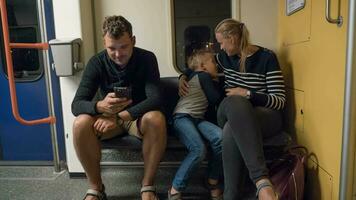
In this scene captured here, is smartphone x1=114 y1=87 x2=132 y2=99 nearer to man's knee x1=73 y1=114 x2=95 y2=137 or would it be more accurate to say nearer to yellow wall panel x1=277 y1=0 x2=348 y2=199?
man's knee x1=73 y1=114 x2=95 y2=137

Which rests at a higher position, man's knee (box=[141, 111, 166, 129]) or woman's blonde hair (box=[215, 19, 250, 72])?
woman's blonde hair (box=[215, 19, 250, 72])

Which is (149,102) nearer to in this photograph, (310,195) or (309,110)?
(309,110)

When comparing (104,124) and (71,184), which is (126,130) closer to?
(104,124)

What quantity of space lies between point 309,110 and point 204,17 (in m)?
1.16

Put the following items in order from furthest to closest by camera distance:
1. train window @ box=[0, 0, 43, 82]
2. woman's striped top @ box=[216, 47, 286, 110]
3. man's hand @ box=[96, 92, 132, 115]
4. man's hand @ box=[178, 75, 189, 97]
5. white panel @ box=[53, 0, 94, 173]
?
train window @ box=[0, 0, 43, 82] → white panel @ box=[53, 0, 94, 173] → man's hand @ box=[178, 75, 189, 97] → woman's striped top @ box=[216, 47, 286, 110] → man's hand @ box=[96, 92, 132, 115]

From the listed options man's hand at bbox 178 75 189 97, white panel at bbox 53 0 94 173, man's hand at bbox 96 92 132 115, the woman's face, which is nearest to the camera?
man's hand at bbox 96 92 132 115

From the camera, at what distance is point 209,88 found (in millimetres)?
2125

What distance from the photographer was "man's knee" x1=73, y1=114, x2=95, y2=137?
1.89 metres

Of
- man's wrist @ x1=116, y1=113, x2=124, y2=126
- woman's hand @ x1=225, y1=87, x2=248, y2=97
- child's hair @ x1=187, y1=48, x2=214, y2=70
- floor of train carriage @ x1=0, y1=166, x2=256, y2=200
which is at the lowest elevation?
floor of train carriage @ x1=0, y1=166, x2=256, y2=200

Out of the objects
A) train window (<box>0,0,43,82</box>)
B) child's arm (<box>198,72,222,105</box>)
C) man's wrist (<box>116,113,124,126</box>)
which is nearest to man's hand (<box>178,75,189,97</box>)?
child's arm (<box>198,72,222,105</box>)

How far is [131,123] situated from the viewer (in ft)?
6.88

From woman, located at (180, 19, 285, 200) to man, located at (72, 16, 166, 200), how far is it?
1.17 feet

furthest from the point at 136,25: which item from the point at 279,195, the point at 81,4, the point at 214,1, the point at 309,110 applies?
the point at 279,195

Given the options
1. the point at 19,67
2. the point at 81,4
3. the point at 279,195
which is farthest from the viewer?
the point at 19,67
